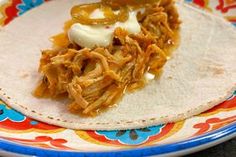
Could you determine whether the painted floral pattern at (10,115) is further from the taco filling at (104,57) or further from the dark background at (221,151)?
the dark background at (221,151)

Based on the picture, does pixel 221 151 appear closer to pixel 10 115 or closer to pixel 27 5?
pixel 10 115

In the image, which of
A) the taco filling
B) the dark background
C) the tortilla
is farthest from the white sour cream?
the dark background

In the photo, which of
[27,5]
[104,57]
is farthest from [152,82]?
[27,5]

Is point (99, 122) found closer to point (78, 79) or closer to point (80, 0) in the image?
point (78, 79)

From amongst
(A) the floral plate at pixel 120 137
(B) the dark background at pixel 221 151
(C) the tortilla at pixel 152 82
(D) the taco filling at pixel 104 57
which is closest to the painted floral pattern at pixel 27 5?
(C) the tortilla at pixel 152 82

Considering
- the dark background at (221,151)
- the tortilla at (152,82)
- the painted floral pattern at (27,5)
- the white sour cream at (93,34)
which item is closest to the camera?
the dark background at (221,151)

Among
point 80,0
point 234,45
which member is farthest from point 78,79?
point 80,0

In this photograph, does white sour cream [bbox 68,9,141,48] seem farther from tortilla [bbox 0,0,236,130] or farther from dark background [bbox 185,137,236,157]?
dark background [bbox 185,137,236,157]
